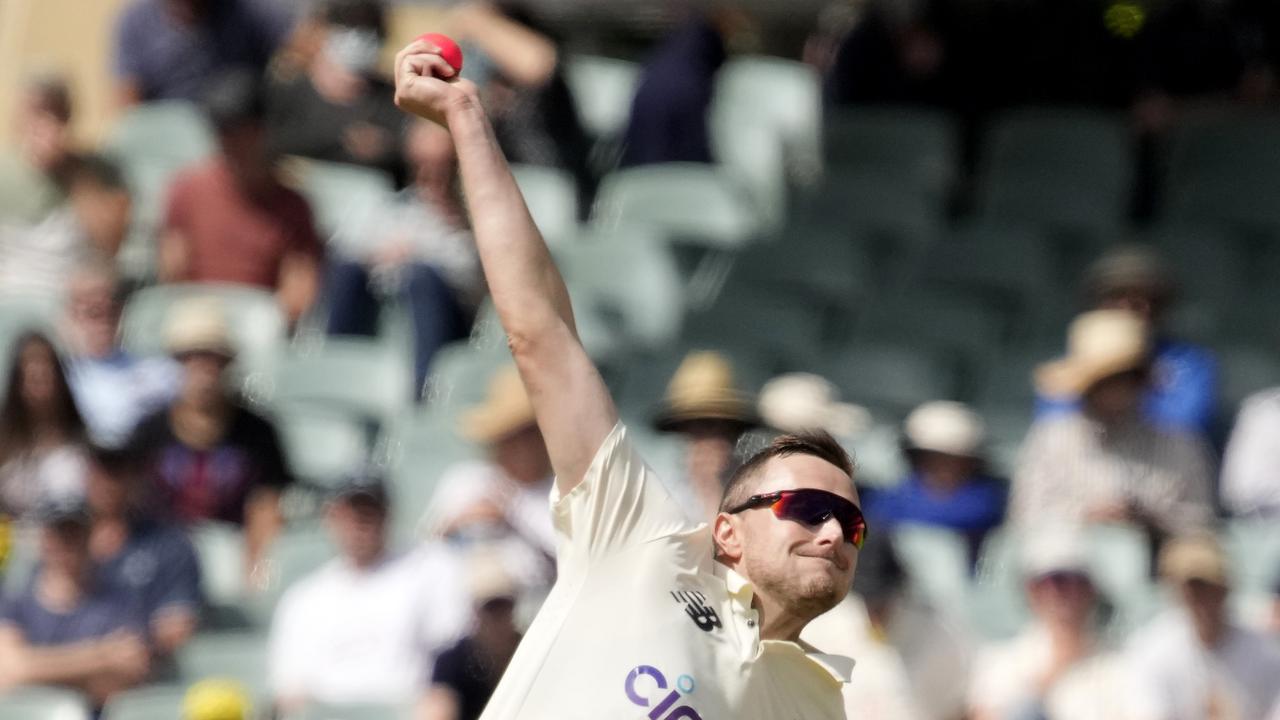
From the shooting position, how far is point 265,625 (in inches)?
295

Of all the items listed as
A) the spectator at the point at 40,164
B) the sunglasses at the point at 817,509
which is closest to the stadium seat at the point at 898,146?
the spectator at the point at 40,164

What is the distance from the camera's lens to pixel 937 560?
7.16 metres

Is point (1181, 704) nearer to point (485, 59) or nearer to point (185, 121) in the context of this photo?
point (485, 59)

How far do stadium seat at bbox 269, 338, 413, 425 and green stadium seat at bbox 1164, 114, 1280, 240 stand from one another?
3.17 meters

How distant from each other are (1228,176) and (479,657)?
4.07 meters

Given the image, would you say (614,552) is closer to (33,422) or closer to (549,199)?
(33,422)

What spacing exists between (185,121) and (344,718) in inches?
159

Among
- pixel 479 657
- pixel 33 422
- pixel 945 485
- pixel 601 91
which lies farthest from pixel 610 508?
pixel 601 91

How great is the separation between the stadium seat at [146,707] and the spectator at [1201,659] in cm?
285

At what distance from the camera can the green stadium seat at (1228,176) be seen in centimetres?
877

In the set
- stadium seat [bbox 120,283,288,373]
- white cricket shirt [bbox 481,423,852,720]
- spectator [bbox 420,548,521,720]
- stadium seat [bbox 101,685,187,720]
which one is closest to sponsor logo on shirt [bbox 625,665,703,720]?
white cricket shirt [bbox 481,423,852,720]

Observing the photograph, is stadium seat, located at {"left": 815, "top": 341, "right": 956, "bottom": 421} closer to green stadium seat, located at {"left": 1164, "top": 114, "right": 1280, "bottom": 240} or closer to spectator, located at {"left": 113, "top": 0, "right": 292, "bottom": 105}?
green stadium seat, located at {"left": 1164, "top": 114, "right": 1280, "bottom": 240}

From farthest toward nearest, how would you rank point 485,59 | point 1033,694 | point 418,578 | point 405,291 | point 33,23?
point 33,23 → point 485,59 → point 405,291 → point 418,578 → point 1033,694

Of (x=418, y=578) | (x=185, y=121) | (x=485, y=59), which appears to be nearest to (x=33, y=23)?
(x=185, y=121)
